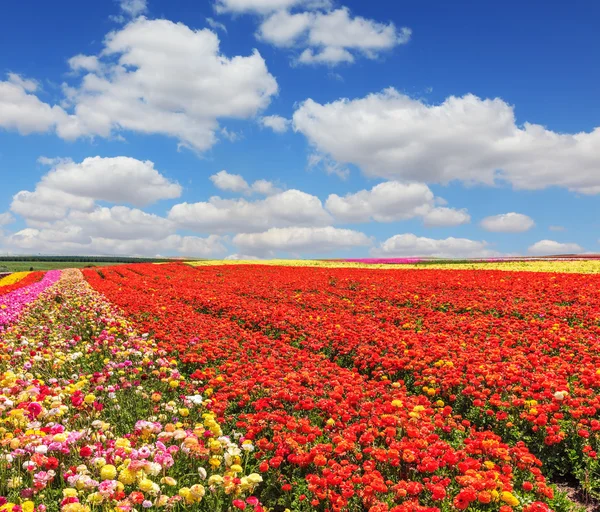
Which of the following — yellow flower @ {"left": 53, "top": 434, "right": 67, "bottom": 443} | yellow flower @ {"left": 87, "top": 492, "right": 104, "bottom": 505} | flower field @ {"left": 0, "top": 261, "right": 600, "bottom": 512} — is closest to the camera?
yellow flower @ {"left": 87, "top": 492, "right": 104, "bottom": 505}

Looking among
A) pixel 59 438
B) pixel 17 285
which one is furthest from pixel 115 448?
pixel 17 285

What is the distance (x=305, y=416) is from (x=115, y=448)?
2699 mm

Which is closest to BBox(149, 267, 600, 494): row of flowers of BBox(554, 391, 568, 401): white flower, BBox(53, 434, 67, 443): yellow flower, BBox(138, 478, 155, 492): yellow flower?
BBox(554, 391, 568, 401): white flower

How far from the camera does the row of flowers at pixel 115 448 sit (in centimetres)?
446

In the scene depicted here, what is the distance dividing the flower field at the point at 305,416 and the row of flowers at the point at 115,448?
28 mm

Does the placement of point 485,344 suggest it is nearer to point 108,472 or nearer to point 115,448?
point 115,448

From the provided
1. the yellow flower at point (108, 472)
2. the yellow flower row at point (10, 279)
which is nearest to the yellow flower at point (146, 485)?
the yellow flower at point (108, 472)

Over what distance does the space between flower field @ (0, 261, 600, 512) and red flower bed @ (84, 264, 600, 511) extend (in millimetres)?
36

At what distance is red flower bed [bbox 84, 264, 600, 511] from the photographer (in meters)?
4.92

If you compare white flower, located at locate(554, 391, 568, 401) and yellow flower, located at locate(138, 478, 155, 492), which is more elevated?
white flower, located at locate(554, 391, 568, 401)

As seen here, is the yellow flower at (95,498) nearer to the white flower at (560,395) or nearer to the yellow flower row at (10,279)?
the white flower at (560,395)

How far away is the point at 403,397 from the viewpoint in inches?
271

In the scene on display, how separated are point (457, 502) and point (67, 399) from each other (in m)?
5.82

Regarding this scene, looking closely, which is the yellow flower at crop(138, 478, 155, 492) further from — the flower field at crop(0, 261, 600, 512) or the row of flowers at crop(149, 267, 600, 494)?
the row of flowers at crop(149, 267, 600, 494)
